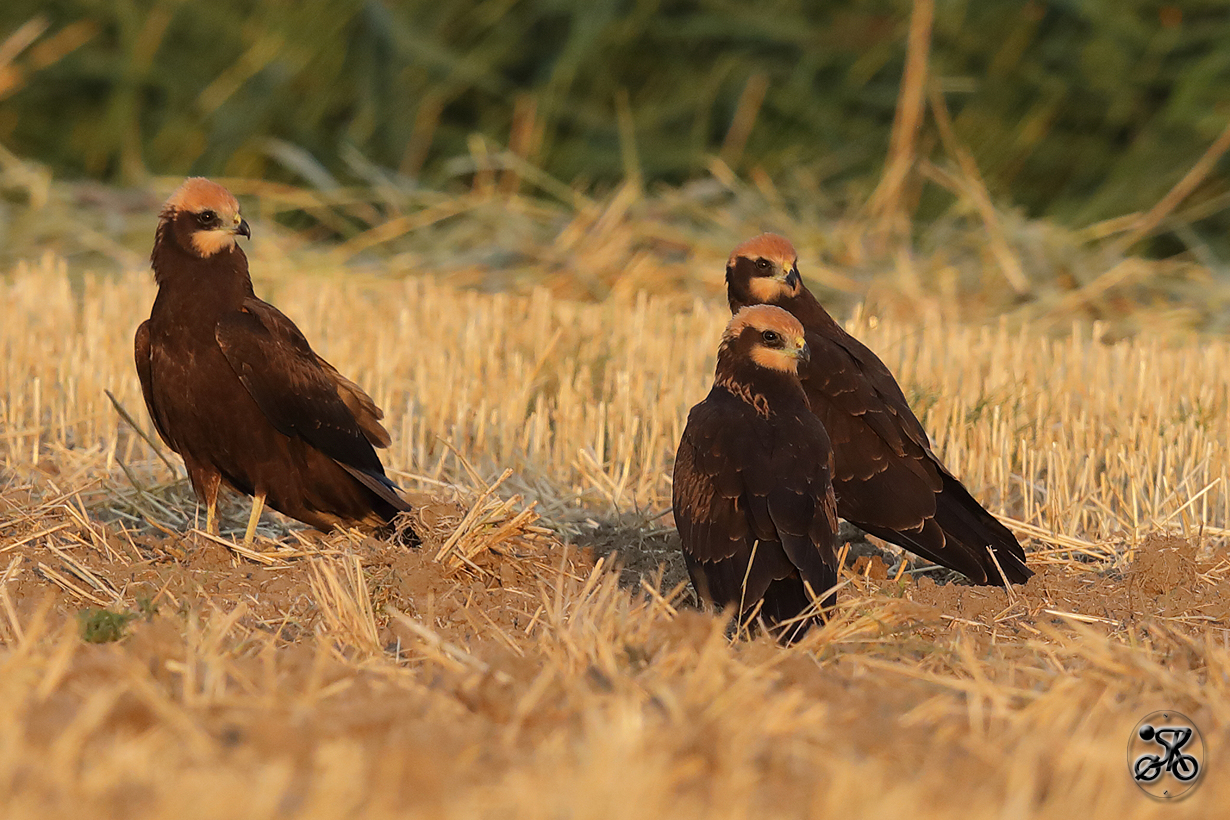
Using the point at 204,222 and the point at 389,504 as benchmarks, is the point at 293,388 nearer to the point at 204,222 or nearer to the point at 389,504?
the point at 389,504

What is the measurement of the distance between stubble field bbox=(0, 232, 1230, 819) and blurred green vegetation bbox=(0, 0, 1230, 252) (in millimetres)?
3180

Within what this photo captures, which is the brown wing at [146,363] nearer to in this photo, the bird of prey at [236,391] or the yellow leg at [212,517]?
the bird of prey at [236,391]

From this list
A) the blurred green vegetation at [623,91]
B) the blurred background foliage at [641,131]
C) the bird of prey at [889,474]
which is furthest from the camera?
the blurred green vegetation at [623,91]

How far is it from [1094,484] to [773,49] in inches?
299

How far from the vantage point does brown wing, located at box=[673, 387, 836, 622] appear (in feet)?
15.5

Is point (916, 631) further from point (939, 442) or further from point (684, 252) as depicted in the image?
point (684, 252)

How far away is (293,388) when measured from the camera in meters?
5.72

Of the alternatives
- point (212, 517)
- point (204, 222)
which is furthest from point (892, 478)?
point (204, 222)

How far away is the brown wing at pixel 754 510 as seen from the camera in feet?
15.5

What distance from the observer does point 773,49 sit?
43.6 ft

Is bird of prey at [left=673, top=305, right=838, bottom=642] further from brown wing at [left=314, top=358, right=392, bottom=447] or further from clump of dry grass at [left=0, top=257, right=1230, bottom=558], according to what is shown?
brown wing at [left=314, top=358, right=392, bottom=447]

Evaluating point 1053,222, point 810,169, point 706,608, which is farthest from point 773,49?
point 706,608

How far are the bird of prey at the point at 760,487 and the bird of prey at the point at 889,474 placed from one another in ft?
1.17

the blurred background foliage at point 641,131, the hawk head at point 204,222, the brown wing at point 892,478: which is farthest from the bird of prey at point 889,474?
the blurred background foliage at point 641,131
